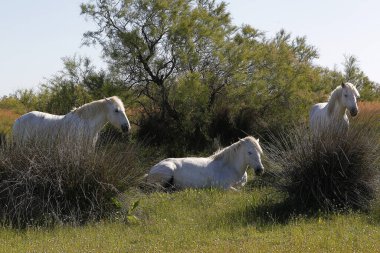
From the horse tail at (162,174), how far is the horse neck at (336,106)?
3673 millimetres

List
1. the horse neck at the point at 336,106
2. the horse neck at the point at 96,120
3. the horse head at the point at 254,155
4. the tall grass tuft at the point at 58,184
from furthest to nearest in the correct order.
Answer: the horse neck at the point at 336,106 < the horse neck at the point at 96,120 < the horse head at the point at 254,155 < the tall grass tuft at the point at 58,184

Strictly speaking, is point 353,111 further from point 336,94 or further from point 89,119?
point 89,119

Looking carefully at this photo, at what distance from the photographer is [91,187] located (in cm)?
943

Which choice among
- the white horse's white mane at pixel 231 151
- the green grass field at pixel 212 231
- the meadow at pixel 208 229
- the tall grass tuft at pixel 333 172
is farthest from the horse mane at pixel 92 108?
the tall grass tuft at pixel 333 172

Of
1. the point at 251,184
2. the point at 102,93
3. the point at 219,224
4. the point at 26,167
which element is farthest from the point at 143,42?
the point at 219,224

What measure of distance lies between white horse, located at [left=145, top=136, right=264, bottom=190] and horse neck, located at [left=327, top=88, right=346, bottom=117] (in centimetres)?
209

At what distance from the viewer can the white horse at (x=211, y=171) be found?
1231cm

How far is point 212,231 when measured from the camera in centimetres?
814

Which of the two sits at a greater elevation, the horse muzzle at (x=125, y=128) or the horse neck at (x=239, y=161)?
the horse muzzle at (x=125, y=128)

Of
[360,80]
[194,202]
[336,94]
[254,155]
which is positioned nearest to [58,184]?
[194,202]

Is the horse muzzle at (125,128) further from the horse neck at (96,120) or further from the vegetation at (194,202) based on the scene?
the vegetation at (194,202)

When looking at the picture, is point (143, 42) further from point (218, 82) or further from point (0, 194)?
point (0, 194)

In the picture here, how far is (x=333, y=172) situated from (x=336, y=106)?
4.14 meters

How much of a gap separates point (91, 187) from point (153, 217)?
1071mm
